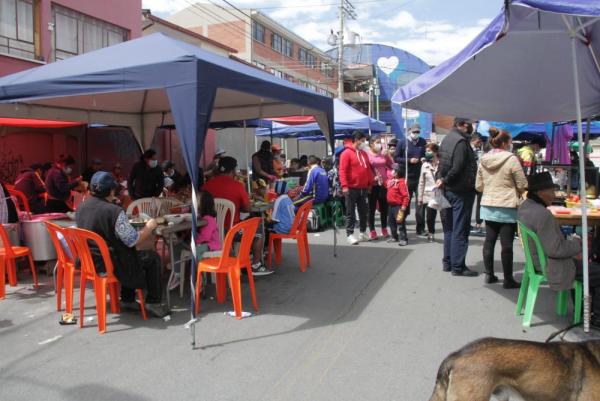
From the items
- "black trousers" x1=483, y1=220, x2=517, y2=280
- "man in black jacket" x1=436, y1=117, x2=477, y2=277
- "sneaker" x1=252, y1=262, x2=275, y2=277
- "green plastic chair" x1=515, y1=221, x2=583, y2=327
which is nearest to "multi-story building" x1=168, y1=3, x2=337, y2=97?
"sneaker" x1=252, y1=262, x2=275, y2=277

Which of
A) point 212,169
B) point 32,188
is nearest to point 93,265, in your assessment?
point 212,169

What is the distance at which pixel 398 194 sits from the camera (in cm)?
855

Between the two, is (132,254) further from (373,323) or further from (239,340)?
(373,323)

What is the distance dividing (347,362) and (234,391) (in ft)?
3.06

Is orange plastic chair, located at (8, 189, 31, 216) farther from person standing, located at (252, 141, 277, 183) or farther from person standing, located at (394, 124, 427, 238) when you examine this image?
person standing, located at (394, 124, 427, 238)

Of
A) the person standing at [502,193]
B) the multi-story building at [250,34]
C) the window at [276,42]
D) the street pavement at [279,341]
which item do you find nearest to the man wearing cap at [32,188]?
the street pavement at [279,341]

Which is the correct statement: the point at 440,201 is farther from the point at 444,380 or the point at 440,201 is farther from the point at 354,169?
the point at 444,380

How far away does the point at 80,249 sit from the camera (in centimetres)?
456

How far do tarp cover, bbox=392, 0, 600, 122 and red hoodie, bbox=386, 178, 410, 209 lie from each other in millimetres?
1773

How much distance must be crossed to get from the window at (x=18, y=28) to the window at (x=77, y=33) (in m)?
0.74

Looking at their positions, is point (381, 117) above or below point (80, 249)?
above

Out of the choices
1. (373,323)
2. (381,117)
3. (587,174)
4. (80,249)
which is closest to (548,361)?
(373,323)

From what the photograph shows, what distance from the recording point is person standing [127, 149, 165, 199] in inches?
328

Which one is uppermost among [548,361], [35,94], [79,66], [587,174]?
[79,66]
